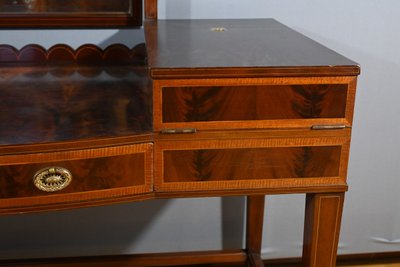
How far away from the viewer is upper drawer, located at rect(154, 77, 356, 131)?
782 mm

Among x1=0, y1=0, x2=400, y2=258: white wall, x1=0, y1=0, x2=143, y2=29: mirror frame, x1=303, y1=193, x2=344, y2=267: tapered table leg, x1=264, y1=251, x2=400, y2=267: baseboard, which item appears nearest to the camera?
x1=303, y1=193, x2=344, y2=267: tapered table leg

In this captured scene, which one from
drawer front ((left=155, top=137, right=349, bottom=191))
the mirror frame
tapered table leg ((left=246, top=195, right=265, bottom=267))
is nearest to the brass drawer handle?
drawer front ((left=155, top=137, right=349, bottom=191))

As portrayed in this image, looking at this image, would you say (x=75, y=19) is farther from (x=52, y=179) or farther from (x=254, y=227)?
(x=254, y=227)

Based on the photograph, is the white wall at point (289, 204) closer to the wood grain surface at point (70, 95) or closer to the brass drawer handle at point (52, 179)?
the wood grain surface at point (70, 95)

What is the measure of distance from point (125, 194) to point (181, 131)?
0.13 m

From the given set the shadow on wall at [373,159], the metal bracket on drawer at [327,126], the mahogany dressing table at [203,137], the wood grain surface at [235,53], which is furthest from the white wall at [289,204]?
the metal bracket on drawer at [327,126]

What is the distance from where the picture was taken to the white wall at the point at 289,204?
1346 millimetres

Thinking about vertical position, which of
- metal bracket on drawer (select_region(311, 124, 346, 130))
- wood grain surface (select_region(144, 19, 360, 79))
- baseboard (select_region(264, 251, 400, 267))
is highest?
wood grain surface (select_region(144, 19, 360, 79))

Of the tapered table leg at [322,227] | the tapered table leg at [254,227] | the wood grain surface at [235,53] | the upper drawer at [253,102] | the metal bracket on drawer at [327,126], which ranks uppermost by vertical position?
the wood grain surface at [235,53]

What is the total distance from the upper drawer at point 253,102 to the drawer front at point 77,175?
0.23 ft

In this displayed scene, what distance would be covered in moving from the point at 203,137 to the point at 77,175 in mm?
192

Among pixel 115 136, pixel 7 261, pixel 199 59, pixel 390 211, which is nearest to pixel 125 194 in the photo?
pixel 115 136

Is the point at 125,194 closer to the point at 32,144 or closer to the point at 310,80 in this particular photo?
the point at 32,144

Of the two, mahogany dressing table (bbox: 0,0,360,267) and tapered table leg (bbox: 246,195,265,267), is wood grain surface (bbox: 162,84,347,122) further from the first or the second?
tapered table leg (bbox: 246,195,265,267)
